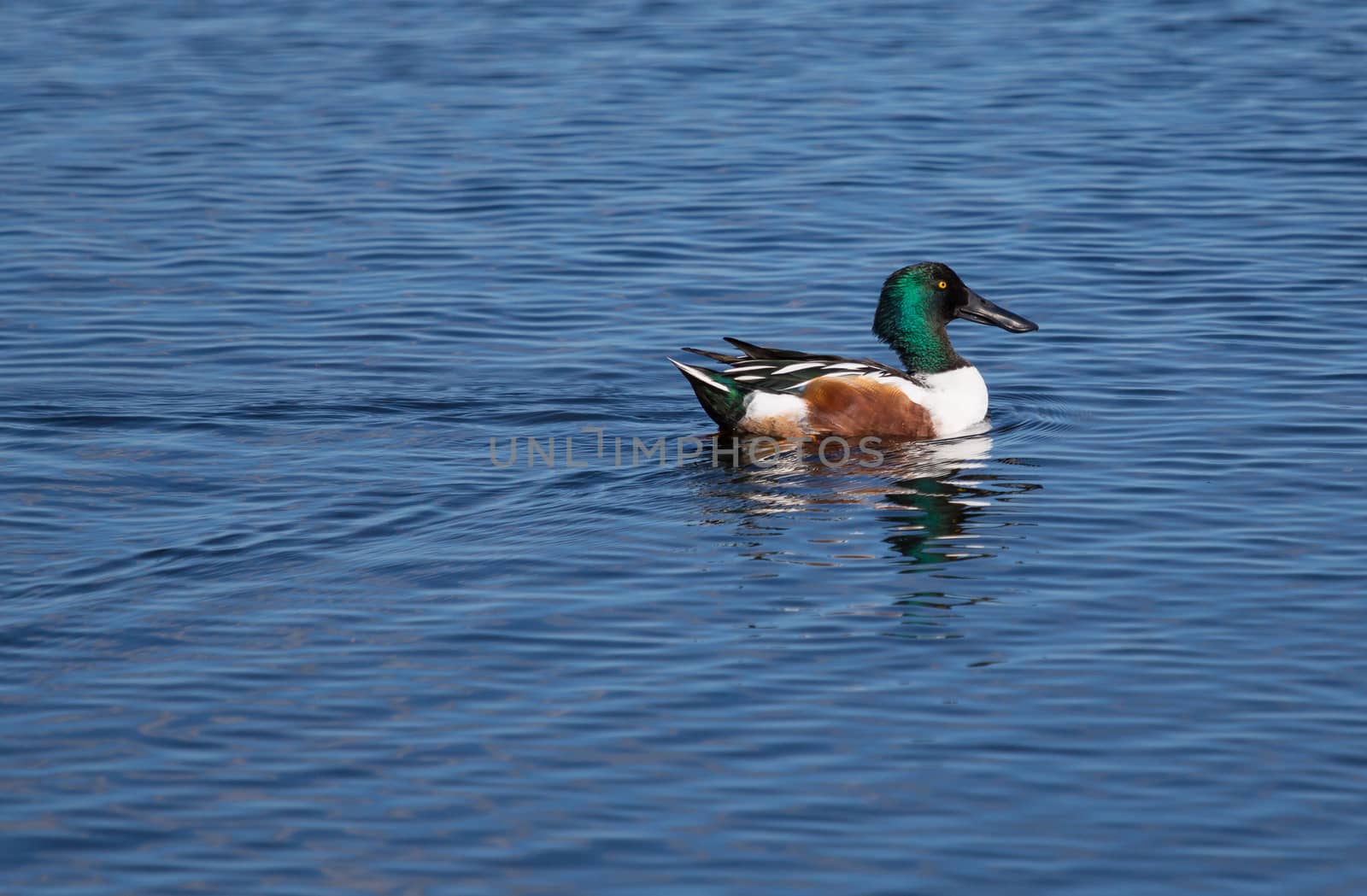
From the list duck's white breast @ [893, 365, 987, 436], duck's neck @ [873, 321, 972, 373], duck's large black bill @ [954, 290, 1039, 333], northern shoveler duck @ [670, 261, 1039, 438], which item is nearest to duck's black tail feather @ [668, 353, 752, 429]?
northern shoveler duck @ [670, 261, 1039, 438]

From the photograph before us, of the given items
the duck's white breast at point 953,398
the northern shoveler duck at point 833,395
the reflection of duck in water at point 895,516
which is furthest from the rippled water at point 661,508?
the northern shoveler duck at point 833,395

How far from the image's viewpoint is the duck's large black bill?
11.1 metres

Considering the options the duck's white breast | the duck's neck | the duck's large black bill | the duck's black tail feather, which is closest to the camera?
the duck's black tail feather

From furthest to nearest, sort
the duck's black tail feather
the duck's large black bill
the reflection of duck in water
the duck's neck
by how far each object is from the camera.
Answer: the duck's large black bill < the duck's neck < the duck's black tail feather < the reflection of duck in water

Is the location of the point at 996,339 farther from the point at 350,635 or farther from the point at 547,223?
the point at 350,635

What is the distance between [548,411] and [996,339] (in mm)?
3692

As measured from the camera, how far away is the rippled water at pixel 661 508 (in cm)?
585

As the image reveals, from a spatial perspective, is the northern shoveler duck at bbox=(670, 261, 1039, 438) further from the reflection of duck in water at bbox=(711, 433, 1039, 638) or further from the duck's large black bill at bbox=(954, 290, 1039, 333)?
the duck's large black bill at bbox=(954, 290, 1039, 333)

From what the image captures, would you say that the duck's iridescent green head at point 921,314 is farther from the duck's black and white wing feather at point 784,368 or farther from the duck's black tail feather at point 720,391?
the duck's black tail feather at point 720,391

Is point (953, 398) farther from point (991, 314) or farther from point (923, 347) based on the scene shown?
point (991, 314)

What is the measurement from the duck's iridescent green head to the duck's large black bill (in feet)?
0.14

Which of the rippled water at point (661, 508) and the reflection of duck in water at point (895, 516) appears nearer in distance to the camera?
the rippled water at point (661, 508)

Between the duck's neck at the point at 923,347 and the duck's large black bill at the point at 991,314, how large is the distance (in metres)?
0.30

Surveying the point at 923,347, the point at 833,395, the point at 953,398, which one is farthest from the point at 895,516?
the point at 923,347
